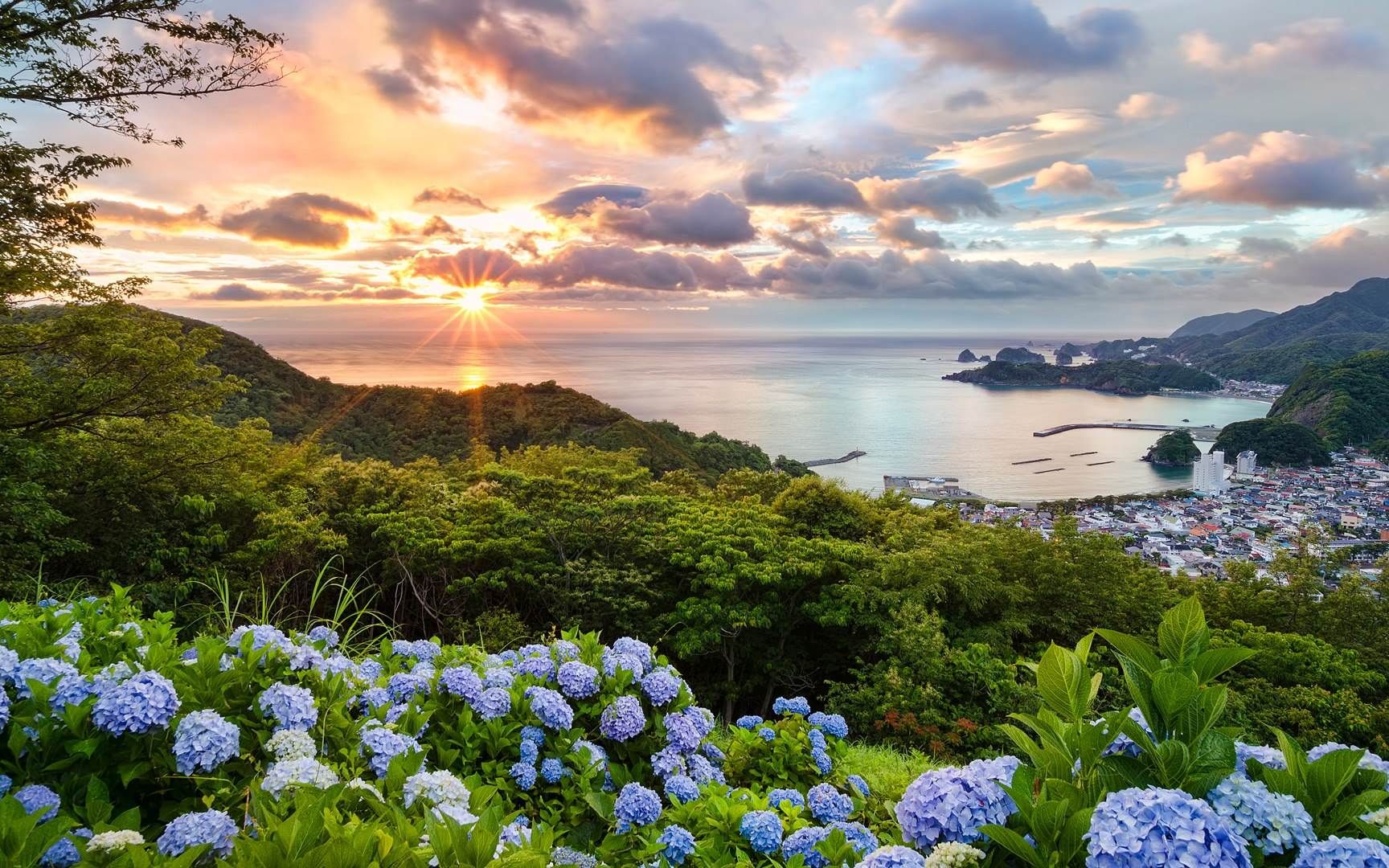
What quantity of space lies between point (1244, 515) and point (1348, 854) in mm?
23319

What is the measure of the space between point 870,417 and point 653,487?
Answer: 4732 cm

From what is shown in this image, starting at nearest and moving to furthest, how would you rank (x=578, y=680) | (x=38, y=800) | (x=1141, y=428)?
(x=38, y=800) → (x=578, y=680) → (x=1141, y=428)

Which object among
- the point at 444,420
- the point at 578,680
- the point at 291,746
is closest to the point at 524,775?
the point at 578,680

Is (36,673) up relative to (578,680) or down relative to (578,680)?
up

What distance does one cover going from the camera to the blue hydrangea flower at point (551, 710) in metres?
2.51

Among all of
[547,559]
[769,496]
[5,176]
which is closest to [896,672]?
[547,559]

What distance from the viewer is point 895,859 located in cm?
129

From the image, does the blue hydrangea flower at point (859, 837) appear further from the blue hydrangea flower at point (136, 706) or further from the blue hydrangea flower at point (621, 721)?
the blue hydrangea flower at point (136, 706)

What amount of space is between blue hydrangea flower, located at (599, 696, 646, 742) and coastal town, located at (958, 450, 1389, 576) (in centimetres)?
868

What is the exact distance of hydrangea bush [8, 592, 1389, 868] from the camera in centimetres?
125

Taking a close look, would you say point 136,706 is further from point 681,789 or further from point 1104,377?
point 1104,377

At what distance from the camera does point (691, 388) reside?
72.3 meters

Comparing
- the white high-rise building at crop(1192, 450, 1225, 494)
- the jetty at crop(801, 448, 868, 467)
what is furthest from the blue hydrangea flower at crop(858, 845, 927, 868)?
the jetty at crop(801, 448, 868, 467)

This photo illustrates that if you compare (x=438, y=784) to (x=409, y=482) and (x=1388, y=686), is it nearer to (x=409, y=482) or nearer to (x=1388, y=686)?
(x=409, y=482)
